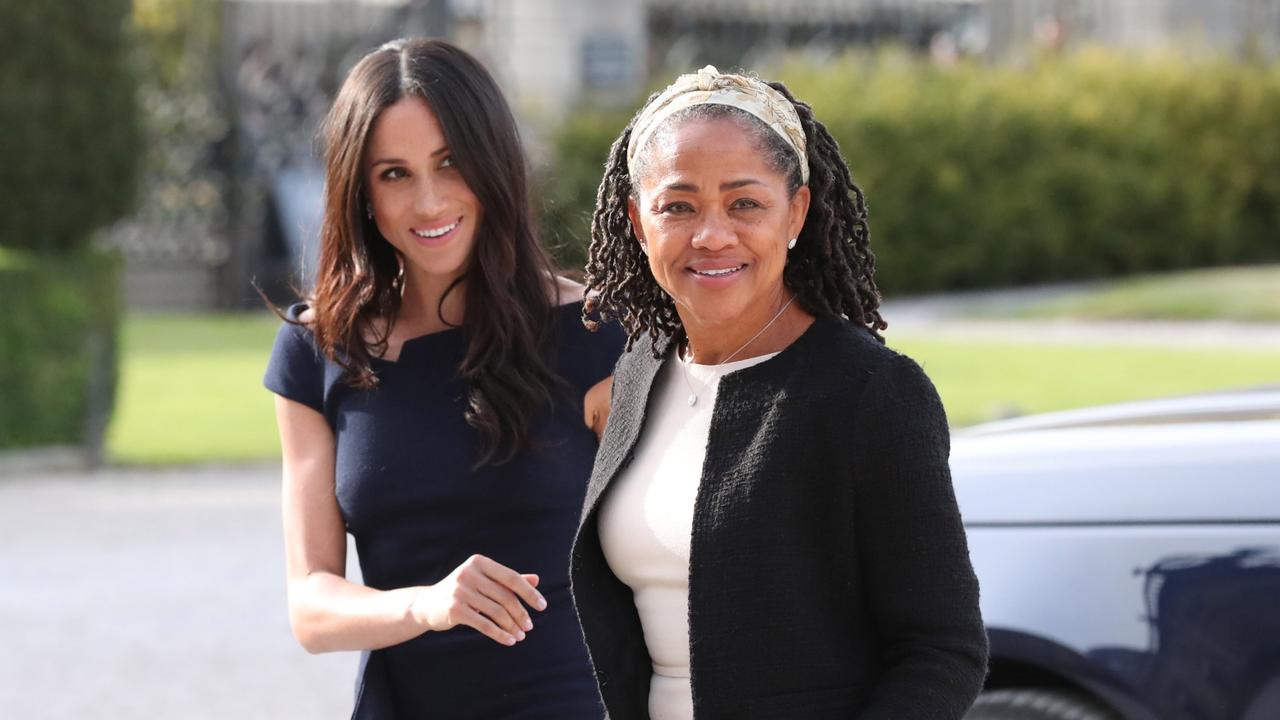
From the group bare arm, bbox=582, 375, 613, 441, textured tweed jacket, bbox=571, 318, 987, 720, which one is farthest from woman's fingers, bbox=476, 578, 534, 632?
bare arm, bbox=582, 375, 613, 441

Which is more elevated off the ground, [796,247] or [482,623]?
[796,247]

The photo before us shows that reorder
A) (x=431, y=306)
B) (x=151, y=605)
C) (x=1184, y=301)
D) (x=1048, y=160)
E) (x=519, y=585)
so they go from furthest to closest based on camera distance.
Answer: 1. (x=1048, y=160)
2. (x=1184, y=301)
3. (x=151, y=605)
4. (x=431, y=306)
5. (x=519, y=585)

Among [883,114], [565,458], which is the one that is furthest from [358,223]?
[883,114]

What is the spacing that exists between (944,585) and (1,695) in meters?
5.07

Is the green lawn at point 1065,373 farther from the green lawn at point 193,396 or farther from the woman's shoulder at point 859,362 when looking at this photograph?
the woman's shoulder at point 859,362

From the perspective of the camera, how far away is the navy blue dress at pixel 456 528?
260 cm

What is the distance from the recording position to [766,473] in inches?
74.2

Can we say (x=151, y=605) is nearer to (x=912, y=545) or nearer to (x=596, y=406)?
(x=596, y=406)

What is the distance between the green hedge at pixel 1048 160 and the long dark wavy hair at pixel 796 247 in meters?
19.1

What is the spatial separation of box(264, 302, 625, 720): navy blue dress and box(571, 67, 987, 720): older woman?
0.54m

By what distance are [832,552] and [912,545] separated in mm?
87

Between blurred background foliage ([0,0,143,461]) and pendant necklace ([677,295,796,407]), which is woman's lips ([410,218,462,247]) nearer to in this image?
pendant necklace ([677,295,796,407])

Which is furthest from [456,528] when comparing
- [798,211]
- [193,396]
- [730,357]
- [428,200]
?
[193,396]

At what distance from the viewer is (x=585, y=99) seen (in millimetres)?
23844
